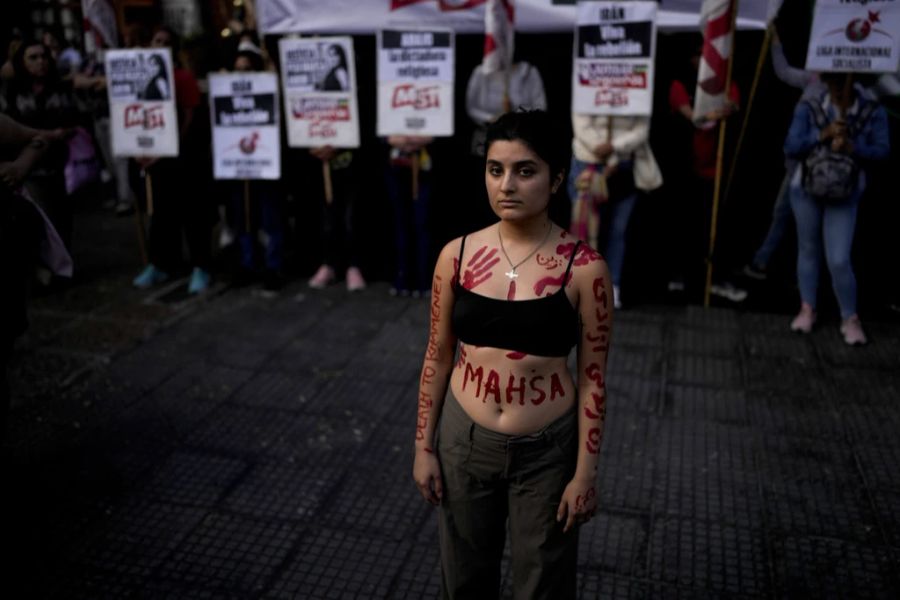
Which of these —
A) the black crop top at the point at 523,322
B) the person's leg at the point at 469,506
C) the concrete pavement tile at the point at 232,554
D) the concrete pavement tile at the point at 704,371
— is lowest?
the concrete pavement tile at the point at 232,554

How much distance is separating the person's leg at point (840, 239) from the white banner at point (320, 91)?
3988mm

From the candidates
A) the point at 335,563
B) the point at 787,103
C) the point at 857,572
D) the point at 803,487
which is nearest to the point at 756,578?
the point at 857,572

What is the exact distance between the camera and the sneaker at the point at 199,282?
287 inches

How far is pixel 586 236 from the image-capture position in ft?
21.4

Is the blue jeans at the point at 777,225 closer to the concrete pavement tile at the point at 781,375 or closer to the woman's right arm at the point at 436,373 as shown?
the concrete pavement tile at the point at 781,375

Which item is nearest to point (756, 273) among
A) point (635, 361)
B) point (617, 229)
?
point (617, 229)

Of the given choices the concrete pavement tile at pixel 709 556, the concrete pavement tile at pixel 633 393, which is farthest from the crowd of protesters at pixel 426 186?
the concrete pavement tile at pixel 709 556

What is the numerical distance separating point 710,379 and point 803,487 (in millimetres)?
1390

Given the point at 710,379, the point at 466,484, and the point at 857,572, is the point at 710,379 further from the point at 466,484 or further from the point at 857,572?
the point at 466,484

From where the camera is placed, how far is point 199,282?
7.33 metres

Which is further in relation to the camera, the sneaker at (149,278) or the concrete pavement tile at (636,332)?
the sneaker at (149,278)

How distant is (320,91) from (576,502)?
541cm

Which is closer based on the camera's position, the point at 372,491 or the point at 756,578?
the point at 756,578

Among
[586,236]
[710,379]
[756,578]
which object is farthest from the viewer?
[586,236]
